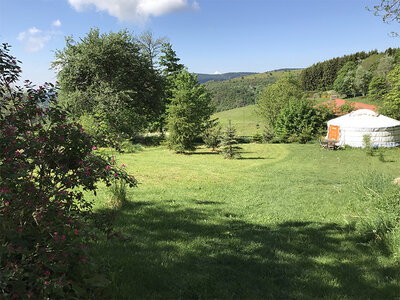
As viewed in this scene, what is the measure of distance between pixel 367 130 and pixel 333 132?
10.2ft

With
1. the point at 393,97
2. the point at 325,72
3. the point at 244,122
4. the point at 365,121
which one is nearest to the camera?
the point at 365,121

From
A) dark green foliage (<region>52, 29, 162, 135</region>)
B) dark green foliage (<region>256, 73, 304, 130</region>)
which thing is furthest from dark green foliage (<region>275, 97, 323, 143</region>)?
dark green foliage (<region>52, 29, 162, 135</region>)

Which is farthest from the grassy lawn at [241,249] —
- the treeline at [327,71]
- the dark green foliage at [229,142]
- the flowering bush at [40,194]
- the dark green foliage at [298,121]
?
the treeline at [327,71]

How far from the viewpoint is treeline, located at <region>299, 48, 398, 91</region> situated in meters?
81.1

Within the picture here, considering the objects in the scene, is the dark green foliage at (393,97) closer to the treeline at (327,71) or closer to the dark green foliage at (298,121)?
the dark green foliage at (298,121)

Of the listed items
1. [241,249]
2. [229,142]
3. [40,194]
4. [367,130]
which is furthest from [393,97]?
[40,194]

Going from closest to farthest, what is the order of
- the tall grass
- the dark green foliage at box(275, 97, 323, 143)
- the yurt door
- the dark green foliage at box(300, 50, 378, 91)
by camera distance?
1. the tall grass
2. the yurt door
3. the dark green foliage at box(275, 97, 323, 143)
4. the dark green foliage at box(300, 50, 378, 91)

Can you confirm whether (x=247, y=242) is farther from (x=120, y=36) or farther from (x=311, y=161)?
(x=120, y=36)

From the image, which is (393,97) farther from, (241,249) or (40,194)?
(40,194)

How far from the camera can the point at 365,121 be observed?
24734 millimetres

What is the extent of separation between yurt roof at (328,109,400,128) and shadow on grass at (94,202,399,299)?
22.3 meters

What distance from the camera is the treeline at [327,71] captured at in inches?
3194

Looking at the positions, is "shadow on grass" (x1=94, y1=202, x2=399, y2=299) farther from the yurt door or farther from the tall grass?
the yurt door

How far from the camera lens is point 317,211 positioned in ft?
24.1
